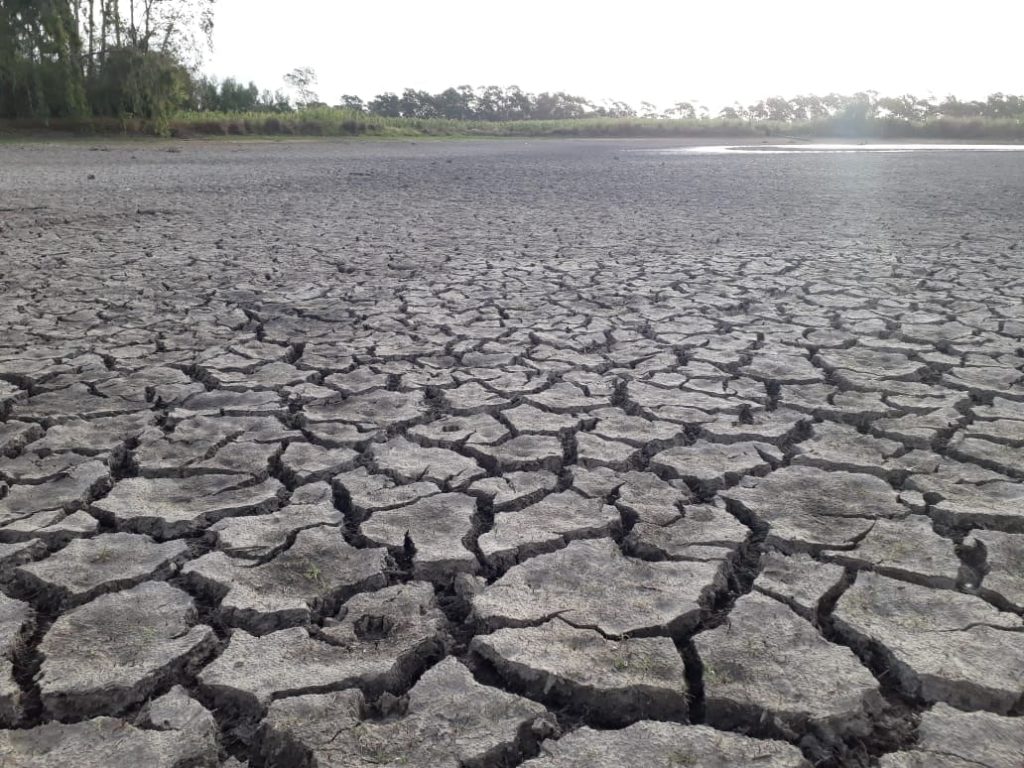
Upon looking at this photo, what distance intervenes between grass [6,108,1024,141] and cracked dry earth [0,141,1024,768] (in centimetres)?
1930

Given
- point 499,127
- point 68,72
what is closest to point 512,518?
point 68,72

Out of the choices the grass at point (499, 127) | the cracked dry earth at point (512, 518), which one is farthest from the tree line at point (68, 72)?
the cracked dry earth at point (512, 518)

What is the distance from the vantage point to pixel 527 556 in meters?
1.87

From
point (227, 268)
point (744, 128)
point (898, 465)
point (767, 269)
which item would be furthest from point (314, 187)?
point (744, 128)

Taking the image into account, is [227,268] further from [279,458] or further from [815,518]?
[815,518]

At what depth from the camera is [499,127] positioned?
1410 inches

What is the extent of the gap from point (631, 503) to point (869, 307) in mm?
2607

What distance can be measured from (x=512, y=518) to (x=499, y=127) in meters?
35.7

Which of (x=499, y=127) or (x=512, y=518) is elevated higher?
(x=499, y=127)

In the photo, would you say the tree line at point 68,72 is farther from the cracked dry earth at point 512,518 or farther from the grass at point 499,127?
the cracked dry earth at point 512,518

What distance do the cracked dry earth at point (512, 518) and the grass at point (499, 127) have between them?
1930 cm

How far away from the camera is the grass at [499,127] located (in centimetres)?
2133

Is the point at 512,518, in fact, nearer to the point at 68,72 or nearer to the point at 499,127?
the point at 68,72

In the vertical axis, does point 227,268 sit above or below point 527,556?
above
